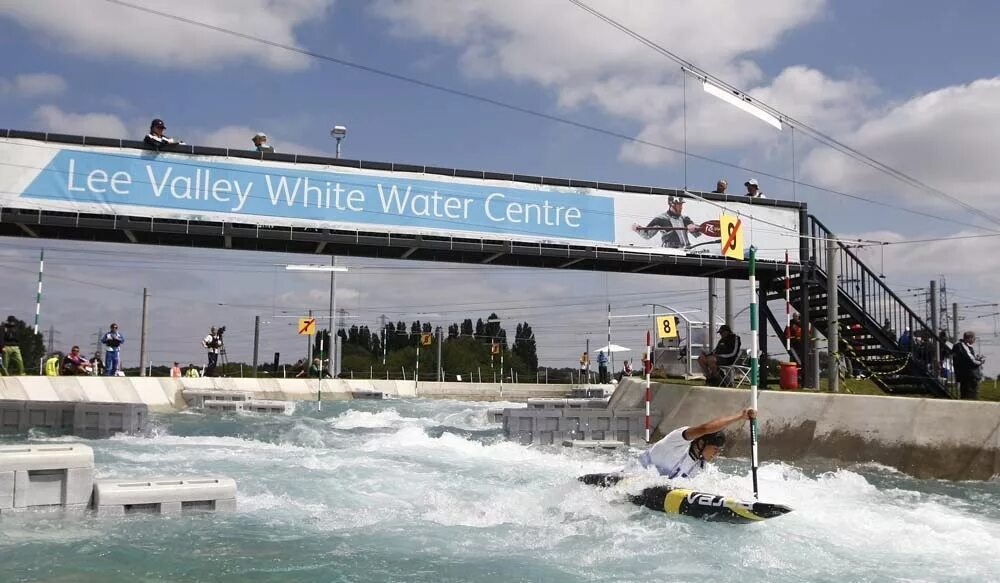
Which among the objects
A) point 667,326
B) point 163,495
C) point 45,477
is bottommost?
point 163,495

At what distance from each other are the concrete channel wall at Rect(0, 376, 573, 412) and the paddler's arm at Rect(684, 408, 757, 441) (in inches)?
664

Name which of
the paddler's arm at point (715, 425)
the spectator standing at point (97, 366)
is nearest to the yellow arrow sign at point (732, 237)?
the paddler's arm at point (715, 425)

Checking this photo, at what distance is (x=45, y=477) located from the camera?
27.0 ft

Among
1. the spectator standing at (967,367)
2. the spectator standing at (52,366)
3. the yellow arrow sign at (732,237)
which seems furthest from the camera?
the spectator standing at (52,366)

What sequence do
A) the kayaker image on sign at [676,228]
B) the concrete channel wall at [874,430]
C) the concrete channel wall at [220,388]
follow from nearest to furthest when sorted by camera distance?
the concrete channel wall at [874,430] → the kayaker image on sign at [676,228] → the concrete channel wall at [220,388]

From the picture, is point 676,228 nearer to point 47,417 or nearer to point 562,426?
point 562,426

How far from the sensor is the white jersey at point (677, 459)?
31.5ft

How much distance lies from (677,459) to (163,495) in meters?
5.82

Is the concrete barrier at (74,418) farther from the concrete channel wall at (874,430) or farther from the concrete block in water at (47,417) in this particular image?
the concrete channel wall at (874,430)

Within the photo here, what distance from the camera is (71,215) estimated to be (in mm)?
15422

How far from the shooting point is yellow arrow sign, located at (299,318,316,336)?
1521 inches

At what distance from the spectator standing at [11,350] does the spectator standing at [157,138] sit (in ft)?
29.6

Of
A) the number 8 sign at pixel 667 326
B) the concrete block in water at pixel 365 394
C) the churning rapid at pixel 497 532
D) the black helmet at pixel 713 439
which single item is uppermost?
the number 8 sign at pixel 667 326

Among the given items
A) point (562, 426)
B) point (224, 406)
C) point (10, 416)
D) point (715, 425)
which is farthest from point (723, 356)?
point (10, 416)
